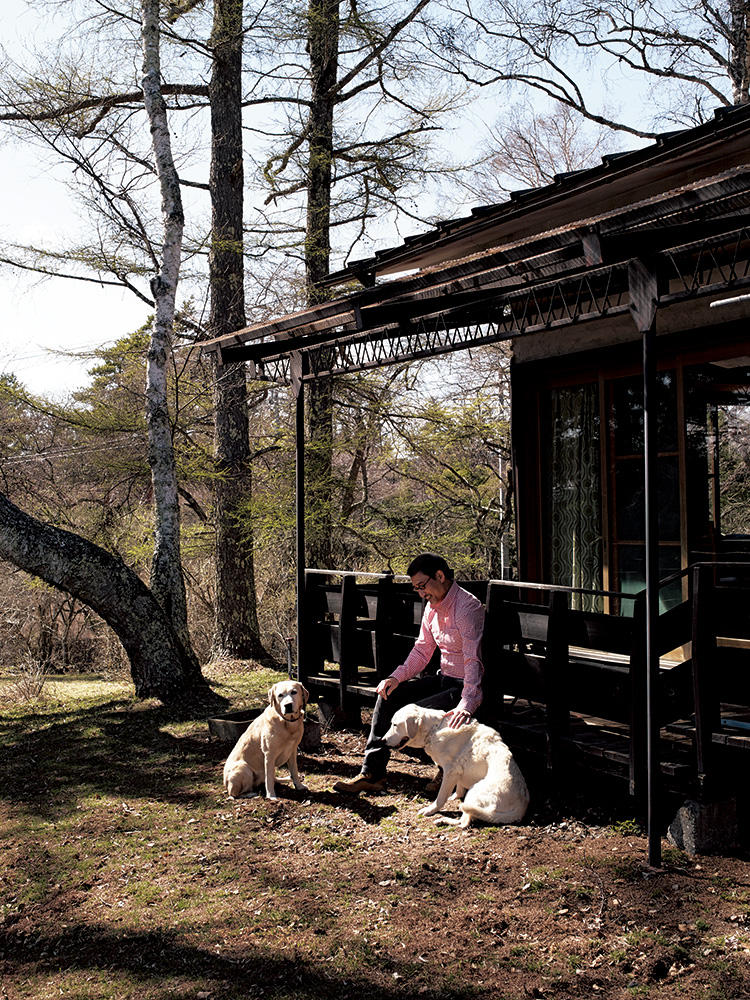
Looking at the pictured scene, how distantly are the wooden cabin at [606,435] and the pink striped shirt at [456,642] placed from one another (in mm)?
158

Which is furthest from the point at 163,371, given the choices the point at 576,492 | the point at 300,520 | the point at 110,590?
the point at 576,492

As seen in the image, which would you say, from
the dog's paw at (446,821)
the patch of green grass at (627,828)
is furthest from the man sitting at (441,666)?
the patch of green grass at (627,828)

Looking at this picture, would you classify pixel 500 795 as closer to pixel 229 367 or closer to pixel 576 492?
pixel 576 492

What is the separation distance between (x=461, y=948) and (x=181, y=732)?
5.31 metres

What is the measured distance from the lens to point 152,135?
433 inches

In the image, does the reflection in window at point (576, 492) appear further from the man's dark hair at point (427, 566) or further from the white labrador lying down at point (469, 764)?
the white labrador lying down at point (469, 764)

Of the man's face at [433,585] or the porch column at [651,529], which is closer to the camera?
the porch column at [651,529]

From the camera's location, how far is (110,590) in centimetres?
1000

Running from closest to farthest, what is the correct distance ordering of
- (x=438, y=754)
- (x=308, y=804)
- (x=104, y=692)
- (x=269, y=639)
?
(x=438, y=754) < (x=308, y=804) < (x=104, y=692) < (x=269, y=639)

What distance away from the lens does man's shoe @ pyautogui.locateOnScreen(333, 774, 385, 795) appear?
6359 mm

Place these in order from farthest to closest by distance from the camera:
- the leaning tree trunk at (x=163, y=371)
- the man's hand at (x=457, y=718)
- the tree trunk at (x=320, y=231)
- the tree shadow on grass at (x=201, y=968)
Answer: the tree trunk at (x=320, y=231), the leaning tree trunk at (x=163, y=371), the man's hand at (x=457, y=718), the tree shadow on grass at (x=201, y=968)

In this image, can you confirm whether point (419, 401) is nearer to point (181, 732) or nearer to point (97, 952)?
point (181, 732)

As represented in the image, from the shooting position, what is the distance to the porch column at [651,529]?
4.85 meters

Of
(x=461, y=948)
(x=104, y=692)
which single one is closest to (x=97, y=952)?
(x=461, y=948)
